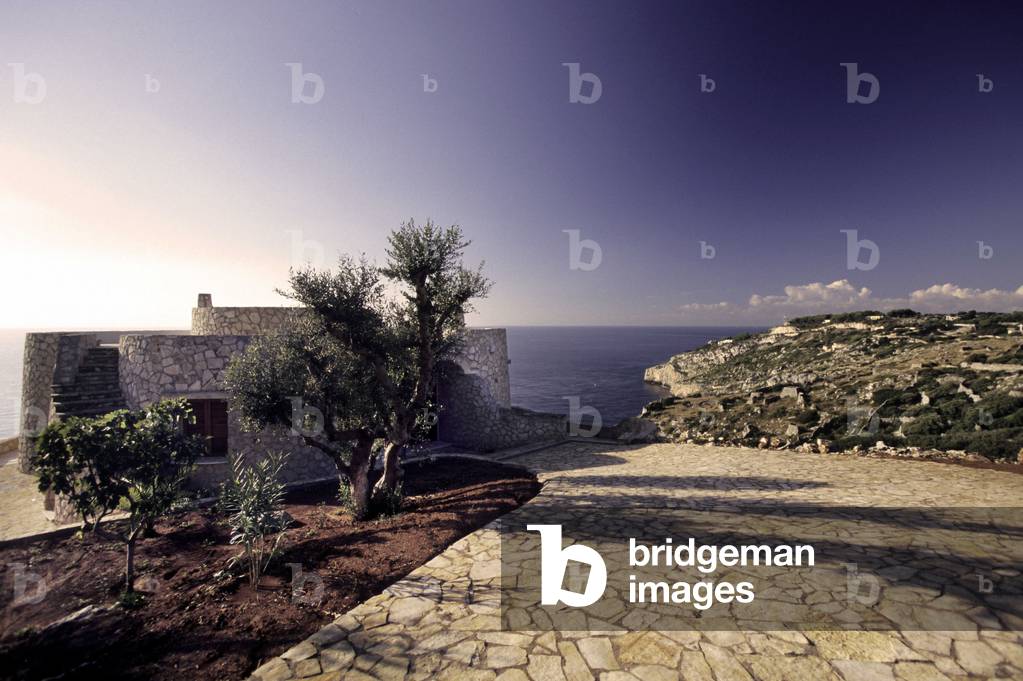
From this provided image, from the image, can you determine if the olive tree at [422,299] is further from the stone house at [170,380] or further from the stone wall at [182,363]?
the stone wall at [182,363]

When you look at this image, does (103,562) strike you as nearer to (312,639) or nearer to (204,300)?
(312,639)

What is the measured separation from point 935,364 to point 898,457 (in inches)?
661

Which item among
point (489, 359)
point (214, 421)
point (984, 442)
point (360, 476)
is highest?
point (489, 359)

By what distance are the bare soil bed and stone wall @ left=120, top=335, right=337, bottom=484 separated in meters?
2.06

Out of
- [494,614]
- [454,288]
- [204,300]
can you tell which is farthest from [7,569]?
[204,300]

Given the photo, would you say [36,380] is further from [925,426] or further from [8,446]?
[925,426]

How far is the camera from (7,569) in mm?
8102

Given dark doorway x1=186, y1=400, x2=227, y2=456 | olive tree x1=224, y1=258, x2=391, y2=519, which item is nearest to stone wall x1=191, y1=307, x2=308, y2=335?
dark doorway x1=186, y1=400, x2=227, y2=456

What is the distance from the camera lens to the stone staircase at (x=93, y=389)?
42.5 feet

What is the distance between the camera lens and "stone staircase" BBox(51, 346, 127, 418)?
42.5ft

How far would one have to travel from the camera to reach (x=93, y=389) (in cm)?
1373

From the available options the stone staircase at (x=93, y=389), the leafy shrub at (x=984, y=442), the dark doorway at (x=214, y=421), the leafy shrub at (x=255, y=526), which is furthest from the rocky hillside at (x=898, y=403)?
the stone staircase at (x=93, y=389)

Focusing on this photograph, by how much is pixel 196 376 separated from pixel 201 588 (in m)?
8.29

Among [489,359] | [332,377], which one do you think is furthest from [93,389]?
[489,359]
